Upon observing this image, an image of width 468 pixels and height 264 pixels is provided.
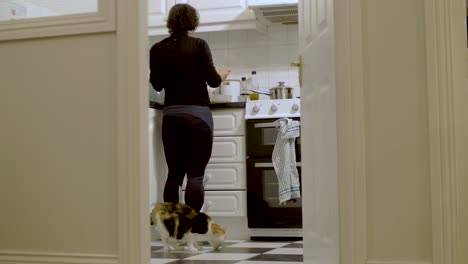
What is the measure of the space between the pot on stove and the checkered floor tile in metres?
1.12

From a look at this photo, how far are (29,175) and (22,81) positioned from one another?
0.35 metres

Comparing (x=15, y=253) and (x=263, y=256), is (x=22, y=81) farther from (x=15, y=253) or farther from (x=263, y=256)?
(x=263, y=256)

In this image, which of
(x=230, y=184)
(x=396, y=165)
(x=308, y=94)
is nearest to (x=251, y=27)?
(x=230, y=184)

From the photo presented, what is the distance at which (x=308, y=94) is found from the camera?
2836mm

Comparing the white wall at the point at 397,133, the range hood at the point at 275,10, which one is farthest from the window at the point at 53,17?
the range hood at the point at 275,10

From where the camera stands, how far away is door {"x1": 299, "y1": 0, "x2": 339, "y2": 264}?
2289mm

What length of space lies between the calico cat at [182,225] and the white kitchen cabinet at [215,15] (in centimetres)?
177

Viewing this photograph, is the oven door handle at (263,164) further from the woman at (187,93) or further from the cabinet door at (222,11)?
the cabinet door at (222,11)

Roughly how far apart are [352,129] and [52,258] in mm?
1171

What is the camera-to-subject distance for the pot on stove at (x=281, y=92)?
200 inches

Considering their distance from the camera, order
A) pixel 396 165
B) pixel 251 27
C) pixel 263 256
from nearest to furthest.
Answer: pixel 396 165
pixel 263 256
pixel 251 27

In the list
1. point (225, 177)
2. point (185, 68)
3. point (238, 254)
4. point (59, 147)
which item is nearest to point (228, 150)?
point (225, 177)

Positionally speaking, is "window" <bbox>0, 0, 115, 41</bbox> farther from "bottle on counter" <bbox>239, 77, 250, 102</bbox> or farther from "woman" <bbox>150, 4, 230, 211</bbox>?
"bottle on counter" <bbox>239, 77, 250, 102</bbox>

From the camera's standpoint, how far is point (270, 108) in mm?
4949
